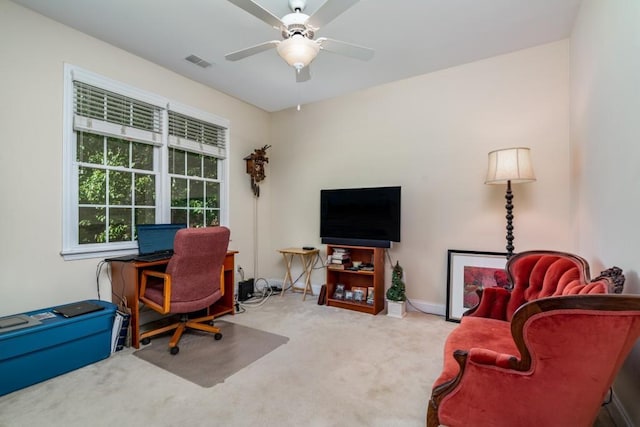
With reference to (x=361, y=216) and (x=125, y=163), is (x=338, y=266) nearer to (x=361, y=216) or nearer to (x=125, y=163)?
(x=361, y=216)

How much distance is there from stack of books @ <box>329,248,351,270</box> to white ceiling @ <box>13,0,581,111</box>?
6.99 feet

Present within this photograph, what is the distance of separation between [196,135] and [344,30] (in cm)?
218

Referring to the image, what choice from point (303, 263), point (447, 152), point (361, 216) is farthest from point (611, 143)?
point (303, 263)

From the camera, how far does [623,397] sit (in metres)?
1.56

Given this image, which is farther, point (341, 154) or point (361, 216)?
point (341, 154)

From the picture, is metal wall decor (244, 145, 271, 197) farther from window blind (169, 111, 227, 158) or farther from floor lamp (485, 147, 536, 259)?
floor lamp (485, 147, 536, 259)

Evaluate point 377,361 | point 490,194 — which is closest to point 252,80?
point 490,194

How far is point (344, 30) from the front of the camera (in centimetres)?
261

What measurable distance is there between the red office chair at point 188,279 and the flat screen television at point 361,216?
1555mm

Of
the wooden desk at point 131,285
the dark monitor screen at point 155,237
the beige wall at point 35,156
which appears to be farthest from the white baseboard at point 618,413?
the beige wall at point 35,156

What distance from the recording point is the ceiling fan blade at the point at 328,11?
1741 mm

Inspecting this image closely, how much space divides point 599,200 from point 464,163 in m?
1.41

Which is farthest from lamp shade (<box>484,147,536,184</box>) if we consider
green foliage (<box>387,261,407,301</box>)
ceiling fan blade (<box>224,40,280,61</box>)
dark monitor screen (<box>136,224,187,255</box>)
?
dark monitor screen (<box>136,224,187,255</box>)

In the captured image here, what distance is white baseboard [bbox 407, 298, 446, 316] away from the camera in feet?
11.1
